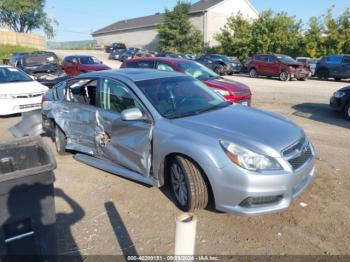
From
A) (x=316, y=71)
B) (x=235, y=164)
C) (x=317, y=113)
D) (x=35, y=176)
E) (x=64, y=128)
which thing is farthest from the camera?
(x=316, y=71)

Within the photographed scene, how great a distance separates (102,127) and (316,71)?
19549mm

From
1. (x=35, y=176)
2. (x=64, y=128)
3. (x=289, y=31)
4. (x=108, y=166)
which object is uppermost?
(x=289, y=31)

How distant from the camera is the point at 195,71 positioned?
30.3 ft

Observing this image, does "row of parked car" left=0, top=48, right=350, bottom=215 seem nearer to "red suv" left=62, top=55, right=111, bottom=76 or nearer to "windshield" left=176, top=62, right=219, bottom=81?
"windshield" left=176, top=62, right=219, bottom=81

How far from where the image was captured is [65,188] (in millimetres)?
4723

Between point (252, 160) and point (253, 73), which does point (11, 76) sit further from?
point (253, 73)

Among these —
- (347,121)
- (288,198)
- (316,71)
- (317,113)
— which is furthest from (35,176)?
(316,71)

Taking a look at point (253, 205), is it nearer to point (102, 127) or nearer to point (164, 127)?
point (164, 127)

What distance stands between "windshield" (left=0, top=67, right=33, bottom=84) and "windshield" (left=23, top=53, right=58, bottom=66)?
15.8 feet

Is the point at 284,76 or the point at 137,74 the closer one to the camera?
the point at 137,74

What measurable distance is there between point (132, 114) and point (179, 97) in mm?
804

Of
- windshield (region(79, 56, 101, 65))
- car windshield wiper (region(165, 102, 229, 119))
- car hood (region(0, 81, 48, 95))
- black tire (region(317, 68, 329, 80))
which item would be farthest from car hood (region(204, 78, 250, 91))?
black tire (region(317, 68, 329, 80))

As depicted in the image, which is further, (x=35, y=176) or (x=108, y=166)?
(x=108, y=166)

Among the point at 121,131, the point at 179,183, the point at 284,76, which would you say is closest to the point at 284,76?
the point at 284,76
